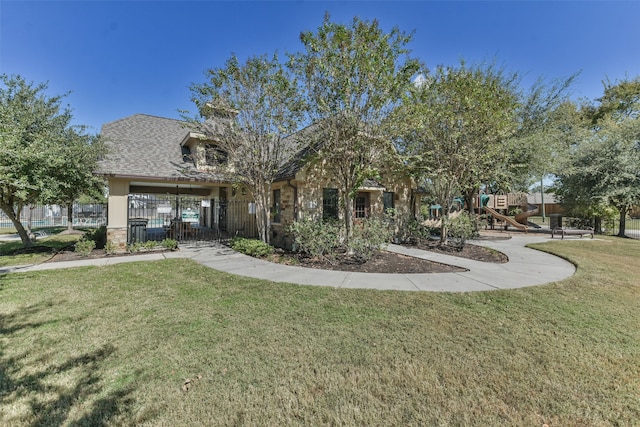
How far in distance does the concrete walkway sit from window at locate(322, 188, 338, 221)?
3.67 m

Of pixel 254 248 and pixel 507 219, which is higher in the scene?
pixel 507 219

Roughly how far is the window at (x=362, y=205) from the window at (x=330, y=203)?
169cm

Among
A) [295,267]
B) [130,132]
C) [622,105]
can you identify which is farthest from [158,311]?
[622,105]

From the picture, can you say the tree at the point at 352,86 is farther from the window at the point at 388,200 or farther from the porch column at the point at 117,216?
the porch column at the point at 117,216

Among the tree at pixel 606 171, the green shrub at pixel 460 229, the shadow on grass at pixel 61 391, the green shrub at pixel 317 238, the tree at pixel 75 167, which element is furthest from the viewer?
the tree at pixel 606 171

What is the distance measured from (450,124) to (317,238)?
20.9 feet

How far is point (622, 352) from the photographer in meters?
3.30

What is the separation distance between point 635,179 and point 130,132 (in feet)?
93.4

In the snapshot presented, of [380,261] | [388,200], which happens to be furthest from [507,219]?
[380,261]

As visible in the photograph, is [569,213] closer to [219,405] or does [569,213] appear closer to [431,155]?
[431,155]

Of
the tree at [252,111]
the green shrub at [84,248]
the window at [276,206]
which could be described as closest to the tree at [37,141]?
the green shrub at [84,248]

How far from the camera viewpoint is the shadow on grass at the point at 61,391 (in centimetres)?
234

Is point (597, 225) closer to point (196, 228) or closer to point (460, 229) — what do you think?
point (460, 229)

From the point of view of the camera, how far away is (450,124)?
31.5ft
